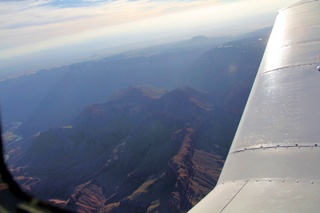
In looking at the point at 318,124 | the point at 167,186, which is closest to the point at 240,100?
the point at 167,186

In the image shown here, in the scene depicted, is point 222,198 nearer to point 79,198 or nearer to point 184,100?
point 79,198

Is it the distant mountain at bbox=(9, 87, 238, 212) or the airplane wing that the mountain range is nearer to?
the distant mountain at bbox=(9, 87, 238, 212)

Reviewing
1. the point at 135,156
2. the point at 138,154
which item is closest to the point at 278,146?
the point at 135,156

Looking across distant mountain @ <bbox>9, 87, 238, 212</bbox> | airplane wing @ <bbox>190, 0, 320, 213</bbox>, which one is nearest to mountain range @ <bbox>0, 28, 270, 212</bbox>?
distant mountain @ <bbox>9, 87, 238, 212</bbox>

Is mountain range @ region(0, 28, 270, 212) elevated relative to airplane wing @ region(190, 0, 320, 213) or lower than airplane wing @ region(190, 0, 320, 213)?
lower

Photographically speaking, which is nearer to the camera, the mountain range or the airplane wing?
the airplane wing

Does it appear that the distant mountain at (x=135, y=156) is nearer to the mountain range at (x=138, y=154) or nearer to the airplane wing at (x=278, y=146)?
the mountain range at (x=138, y=154)
